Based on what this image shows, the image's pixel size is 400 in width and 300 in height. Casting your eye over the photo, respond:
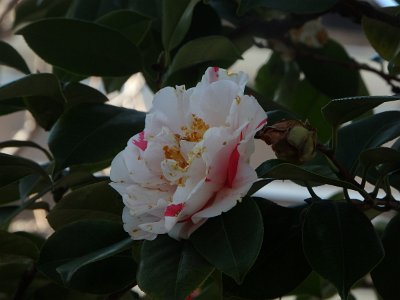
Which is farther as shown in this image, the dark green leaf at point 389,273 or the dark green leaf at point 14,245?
the dark green leaf at point 14,245

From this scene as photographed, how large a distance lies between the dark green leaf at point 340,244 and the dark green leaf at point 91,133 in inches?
7.4

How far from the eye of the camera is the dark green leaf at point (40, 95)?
0.59 m

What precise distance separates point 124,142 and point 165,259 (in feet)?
0.58

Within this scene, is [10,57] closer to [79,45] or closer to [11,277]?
[79,45]

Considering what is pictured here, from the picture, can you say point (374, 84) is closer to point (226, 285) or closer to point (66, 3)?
point (66, 3)

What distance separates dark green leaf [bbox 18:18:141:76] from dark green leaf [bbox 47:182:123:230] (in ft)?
0.42

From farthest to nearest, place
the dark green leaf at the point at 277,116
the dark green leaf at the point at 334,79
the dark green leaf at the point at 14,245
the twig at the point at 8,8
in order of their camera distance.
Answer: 1. the twig at the point at 8,8
2. the dark green leaf at the point at 334,79
3. the dark green leaf at the point at 14,245
4. the dark green leaf at the point at 277,116

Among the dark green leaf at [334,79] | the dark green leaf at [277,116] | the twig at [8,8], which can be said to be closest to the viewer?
the dark green leaf at [277,116]

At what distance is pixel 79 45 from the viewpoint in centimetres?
65

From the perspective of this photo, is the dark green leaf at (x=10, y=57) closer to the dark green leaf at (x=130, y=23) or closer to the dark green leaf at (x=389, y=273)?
the dark green leaf at (x=130, y=23)

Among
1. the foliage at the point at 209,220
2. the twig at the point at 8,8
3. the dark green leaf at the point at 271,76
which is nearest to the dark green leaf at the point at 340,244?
the foliage at the point at 209,220

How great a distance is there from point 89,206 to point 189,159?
0.18m

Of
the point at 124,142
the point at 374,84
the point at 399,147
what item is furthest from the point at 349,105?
the point at 374,84

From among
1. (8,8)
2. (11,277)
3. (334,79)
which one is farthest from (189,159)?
(8,8)
